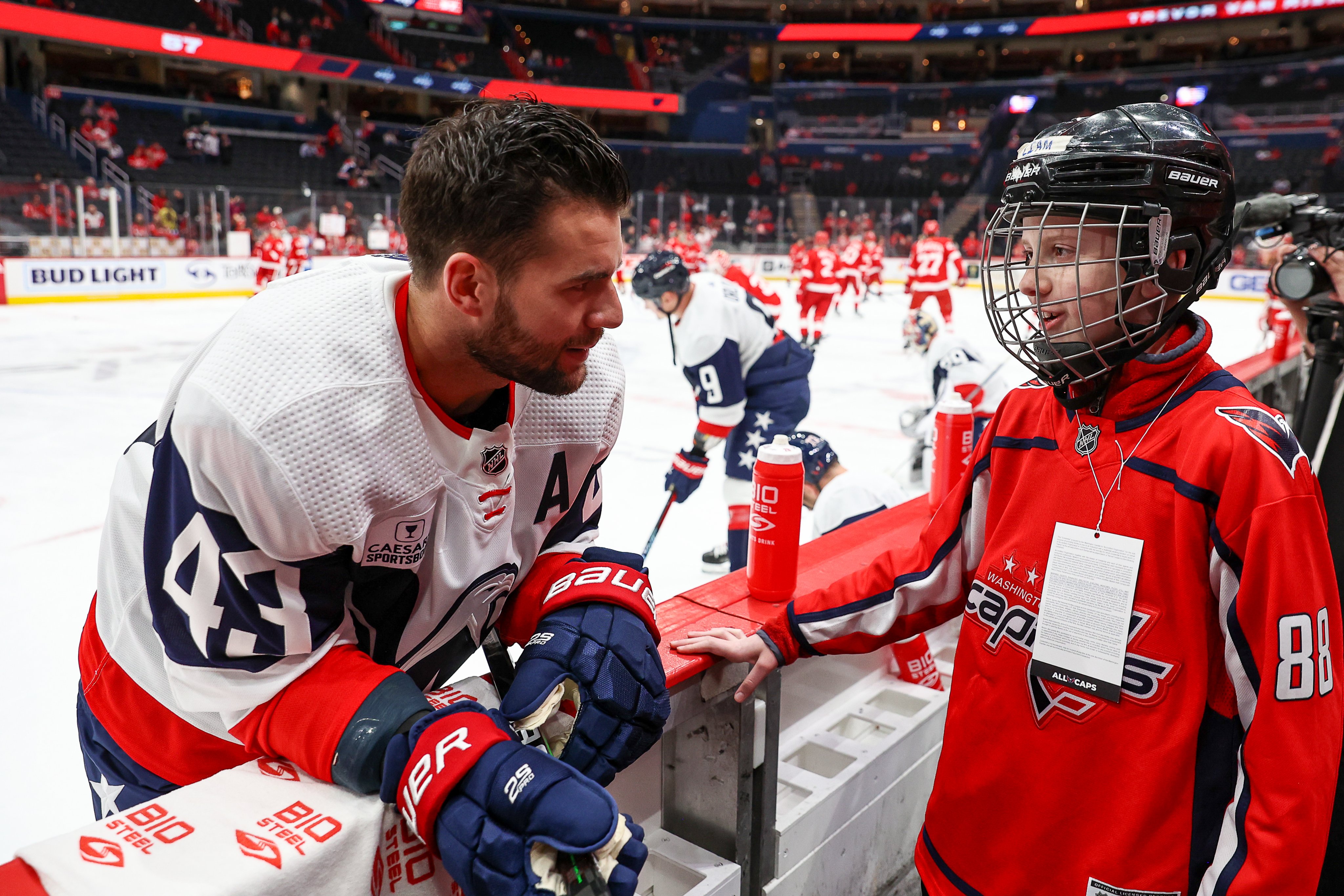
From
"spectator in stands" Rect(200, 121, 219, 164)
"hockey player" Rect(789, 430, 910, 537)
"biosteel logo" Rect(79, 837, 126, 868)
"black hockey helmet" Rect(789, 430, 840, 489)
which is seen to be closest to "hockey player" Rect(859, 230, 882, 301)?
"black hockey helmet" Rect(789, 430, 840, 489)

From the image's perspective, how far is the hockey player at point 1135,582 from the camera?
969mm

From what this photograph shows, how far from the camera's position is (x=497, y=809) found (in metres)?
0.83

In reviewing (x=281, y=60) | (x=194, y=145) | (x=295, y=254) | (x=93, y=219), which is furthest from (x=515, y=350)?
(x=281, y=60)

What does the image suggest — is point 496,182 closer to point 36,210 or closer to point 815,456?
point 815,456

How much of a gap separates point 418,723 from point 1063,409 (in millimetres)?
876

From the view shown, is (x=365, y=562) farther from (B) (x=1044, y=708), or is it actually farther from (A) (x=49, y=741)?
(A) (x=49, y=741)

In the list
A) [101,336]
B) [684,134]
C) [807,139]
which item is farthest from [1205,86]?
[101,336]

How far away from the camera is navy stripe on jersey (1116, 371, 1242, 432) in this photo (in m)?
1.10

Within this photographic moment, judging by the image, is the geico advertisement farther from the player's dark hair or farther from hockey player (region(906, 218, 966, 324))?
the player's dark hair

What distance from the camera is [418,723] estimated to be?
0.89 metres

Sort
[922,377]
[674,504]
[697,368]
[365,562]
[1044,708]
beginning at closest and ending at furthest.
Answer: [365,562] < [1044,708] < [697,368] < [674,504] < [922,377]

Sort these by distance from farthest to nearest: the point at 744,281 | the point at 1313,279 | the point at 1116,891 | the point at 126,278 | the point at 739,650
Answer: the point at 126,278, the point at 744,281, the point at 1313,279, the point at 739,650, the point at 1116,891

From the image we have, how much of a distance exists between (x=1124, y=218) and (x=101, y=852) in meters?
1.22

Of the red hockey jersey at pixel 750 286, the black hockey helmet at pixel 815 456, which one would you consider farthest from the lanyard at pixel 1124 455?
the red hockey jersey at pixel 750 286
